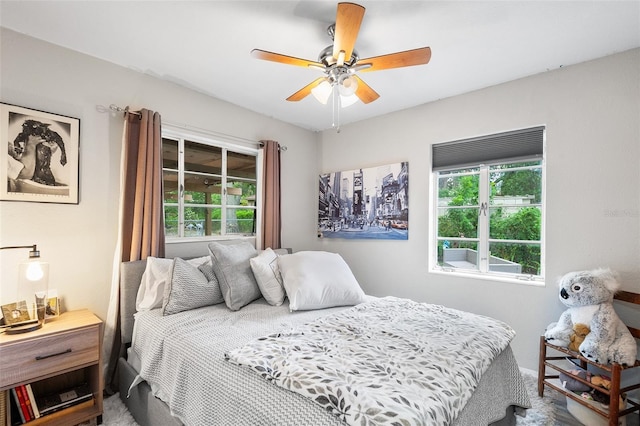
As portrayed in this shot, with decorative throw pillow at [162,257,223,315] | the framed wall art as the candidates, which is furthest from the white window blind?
the framed wall art

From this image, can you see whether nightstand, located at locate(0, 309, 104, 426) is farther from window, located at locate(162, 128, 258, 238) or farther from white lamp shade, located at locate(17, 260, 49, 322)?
window, located at locate(162, 128, 258, 238)

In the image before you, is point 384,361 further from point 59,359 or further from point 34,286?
point 34,286

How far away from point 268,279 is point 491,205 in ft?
7.08

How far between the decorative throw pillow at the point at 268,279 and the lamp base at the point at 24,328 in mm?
1303

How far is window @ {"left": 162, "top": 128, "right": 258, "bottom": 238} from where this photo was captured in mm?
2711

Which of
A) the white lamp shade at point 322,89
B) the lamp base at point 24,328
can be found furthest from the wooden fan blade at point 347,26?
the lamp base at point 24,328

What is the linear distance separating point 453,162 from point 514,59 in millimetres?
979

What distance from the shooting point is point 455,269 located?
9.64ft

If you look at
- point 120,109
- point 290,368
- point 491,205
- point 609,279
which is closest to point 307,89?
point 120,109

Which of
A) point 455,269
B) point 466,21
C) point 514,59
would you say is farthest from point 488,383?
point 514,59

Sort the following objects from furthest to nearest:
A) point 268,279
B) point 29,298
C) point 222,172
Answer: point 222,172 < point 268,279 < point 29,298

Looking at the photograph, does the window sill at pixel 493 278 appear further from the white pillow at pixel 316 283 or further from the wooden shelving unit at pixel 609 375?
the white pillow at pixel 316 283

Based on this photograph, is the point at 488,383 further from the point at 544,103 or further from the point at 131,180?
the point at 131,180

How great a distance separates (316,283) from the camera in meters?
2.18
